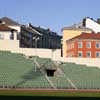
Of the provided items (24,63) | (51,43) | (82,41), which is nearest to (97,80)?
(24,63)

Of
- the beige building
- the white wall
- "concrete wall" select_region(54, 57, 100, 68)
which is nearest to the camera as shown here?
"concrete wall" select_region(54, 57, 100, 68)

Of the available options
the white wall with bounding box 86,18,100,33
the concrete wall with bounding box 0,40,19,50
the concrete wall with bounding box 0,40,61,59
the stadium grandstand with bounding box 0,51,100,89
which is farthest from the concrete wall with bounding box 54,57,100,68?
the white wall with bounding box 86,18,100,33

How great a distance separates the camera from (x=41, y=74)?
1531 inches

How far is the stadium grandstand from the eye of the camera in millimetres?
35312

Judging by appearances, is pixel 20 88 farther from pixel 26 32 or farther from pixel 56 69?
pixel 26 32

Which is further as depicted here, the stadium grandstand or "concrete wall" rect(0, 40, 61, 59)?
"concrete wall" rect(0, 40, 61, 59)

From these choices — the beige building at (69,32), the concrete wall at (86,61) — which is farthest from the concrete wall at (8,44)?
the beige building at (69,32)

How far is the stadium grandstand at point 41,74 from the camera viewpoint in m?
35.3

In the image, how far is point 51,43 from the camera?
108500 mm

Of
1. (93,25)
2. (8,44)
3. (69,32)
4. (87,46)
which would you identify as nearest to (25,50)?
(8,44)

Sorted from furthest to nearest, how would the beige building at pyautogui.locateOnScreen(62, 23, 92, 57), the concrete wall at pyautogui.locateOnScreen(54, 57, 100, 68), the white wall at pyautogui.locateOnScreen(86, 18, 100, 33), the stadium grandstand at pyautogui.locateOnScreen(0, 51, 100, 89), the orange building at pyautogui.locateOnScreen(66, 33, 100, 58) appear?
the white wall at pyautogui.locateOnScreen(86, 18, 100, 33)
the beige building at pyautogui.locateOnScreen(62, 23, 92, 57)
the orange building at pyautogui.locateOnScreen(66, 33, 100, 58)
the concrete wall at pyautogui.locateOnScreen(54, 57, 100, 68)
the stadium grandstand at pyautogui.locateOnScreen(0, 51, 100, 89)

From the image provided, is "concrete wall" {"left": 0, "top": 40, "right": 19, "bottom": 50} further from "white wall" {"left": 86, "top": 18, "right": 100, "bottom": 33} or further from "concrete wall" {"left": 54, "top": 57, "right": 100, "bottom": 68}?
"white wall" {"left": 86, "top": 18, "right": 100, "bottom": 33}

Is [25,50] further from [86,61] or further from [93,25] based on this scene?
[93,25]

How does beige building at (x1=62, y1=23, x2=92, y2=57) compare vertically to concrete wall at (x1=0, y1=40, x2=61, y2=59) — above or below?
above
